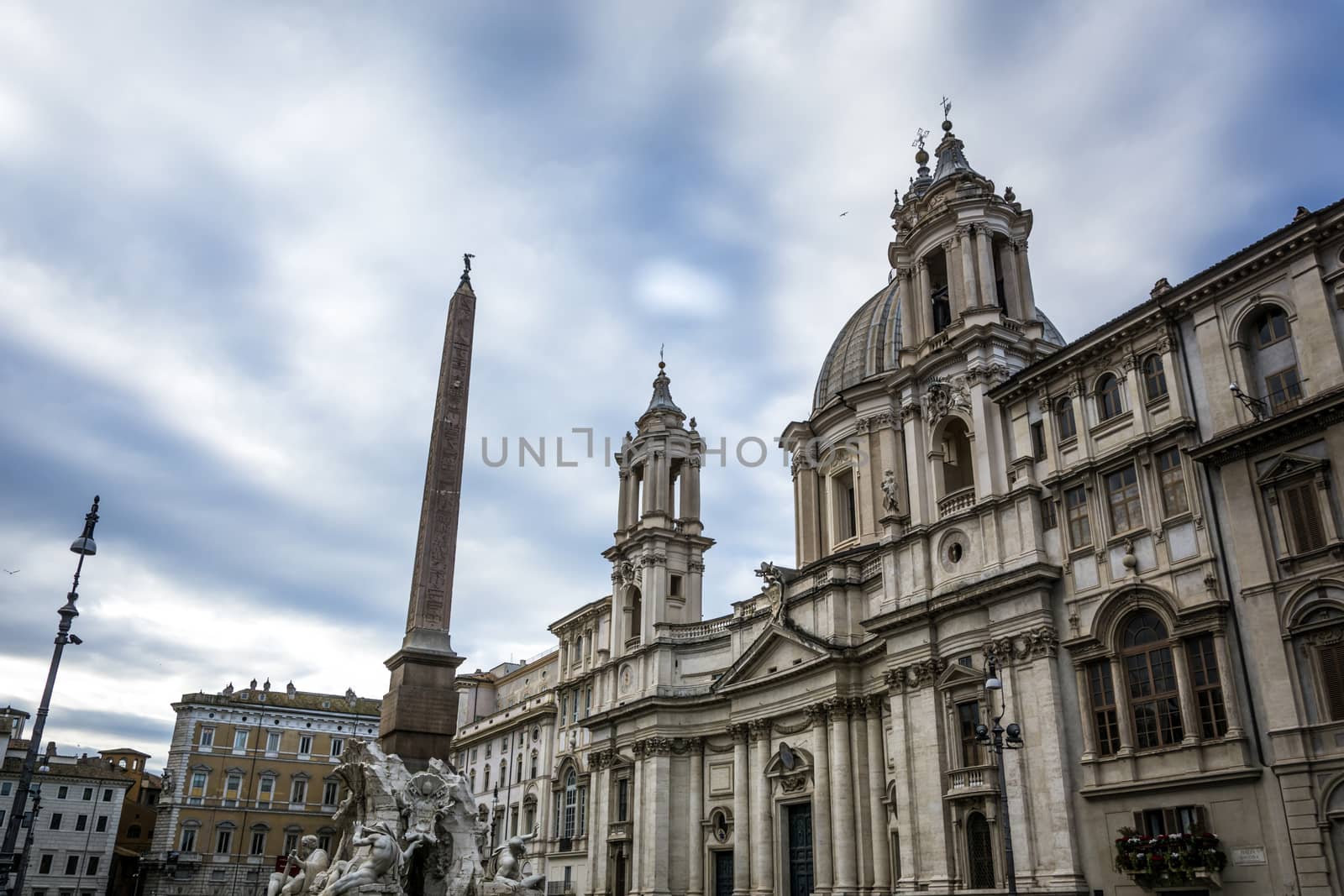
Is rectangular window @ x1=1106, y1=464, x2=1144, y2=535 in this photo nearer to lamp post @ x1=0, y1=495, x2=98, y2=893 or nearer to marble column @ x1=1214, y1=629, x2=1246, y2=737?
marble column @ x1=1214, y1=629, x2=1246, y2=737

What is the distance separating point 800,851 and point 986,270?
2210 centimetres

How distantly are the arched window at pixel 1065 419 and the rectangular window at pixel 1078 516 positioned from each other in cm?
164

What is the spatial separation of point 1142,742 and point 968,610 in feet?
21.4

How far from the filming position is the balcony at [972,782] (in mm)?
27977

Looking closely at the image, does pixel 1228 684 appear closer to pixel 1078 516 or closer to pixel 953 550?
pixel 1078 516

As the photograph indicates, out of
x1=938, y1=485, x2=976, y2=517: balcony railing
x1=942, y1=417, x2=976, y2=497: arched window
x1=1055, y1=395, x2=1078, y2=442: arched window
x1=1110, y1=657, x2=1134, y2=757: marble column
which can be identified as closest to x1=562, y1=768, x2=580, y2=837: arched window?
x1=942, y1=417, x2=976, y2=497: arched window

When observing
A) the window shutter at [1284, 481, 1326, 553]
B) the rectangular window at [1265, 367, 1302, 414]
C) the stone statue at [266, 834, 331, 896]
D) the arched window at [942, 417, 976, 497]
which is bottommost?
the stone statue at [266, 834, 331, 896]

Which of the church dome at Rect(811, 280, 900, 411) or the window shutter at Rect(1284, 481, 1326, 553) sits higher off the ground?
the church dome at Rect(811, 280, 900, 411)

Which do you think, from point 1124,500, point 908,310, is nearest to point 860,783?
point 1124,500

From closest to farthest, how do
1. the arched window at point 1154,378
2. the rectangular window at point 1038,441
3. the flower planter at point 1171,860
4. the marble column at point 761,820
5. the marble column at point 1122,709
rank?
the flower planter at point 1171,860
the marble column at point 1122,709
the arched window at point 1154,378
the rectangular window at point 1038,441
the marble column at point 761,820

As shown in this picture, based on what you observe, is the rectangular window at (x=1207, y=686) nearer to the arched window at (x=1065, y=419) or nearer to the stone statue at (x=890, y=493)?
the arched window at (x=1065, y=419)

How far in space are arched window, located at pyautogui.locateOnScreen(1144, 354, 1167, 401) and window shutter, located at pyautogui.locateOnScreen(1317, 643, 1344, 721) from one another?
24.8 feet

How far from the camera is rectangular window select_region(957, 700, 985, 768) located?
1143 inches

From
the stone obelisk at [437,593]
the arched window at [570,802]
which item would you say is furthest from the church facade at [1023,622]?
the stone obelisk at [437,593]
